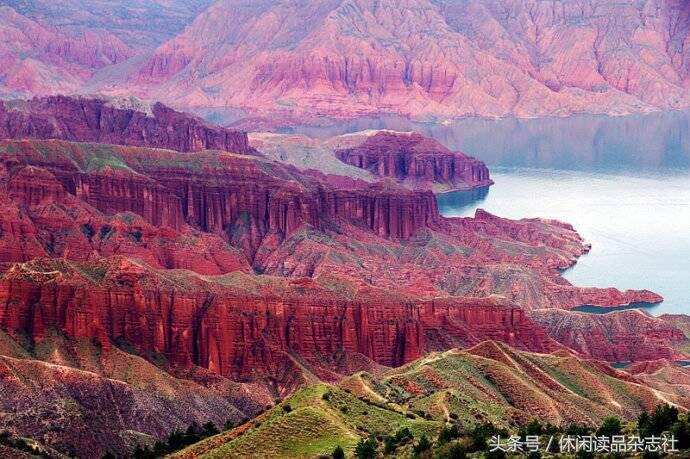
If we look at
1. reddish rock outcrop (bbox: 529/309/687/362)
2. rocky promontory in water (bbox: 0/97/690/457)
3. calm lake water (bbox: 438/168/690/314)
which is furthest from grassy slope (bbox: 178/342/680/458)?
calm lake water (bbox: 438/168/690/314)

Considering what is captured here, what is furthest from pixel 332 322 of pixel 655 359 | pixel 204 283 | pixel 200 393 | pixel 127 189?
pixel 127 189

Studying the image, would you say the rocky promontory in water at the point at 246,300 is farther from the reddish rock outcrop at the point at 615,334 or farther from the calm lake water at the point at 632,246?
the calm lake water at the point at 632,246

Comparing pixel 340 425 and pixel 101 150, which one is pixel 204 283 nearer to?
pixel 340 425

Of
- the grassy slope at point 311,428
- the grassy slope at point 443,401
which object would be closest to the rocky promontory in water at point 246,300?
the grassy slope at point 443,401

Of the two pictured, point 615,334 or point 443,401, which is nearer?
point 443,401

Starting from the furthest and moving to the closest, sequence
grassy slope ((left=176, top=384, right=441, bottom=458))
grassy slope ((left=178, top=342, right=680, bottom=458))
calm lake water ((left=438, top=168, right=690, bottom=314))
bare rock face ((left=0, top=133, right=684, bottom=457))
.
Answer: calm lake water ((left=438, top=168, right=690, bottom=314)) < bare rock face ((left=0, top=133, right=684, bottom=457)) < grassy slope ((left=178, top=342, right=680, bottom=458)) < grassy slope ((left=176, top=384, right=441, bottom=458))

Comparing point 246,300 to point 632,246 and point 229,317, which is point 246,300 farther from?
point 632,246

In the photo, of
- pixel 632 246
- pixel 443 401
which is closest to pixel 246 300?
pixel 443 401

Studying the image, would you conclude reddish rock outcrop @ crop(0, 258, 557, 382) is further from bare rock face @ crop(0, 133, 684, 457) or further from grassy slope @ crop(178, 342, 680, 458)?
grassy slope @ crop(178, 342, 680, 458)
